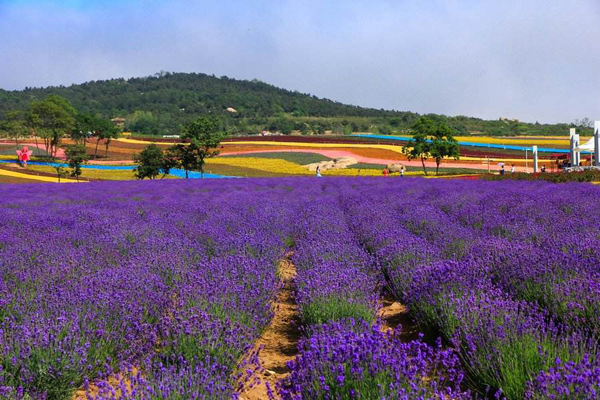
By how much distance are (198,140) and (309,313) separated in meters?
35.0

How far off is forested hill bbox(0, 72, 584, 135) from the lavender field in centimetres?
9268

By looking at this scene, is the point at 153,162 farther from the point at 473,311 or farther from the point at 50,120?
the point at 473,311

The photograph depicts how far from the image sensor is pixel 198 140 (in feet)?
126

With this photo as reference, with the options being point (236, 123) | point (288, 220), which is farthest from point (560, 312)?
point (236, 123)

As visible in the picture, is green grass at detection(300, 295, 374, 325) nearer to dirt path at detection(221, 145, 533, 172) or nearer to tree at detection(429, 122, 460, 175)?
tree at detection(429, 122, 460, 175)

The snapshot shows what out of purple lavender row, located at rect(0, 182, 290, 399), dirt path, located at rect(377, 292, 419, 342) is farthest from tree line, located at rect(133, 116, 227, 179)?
dirt path, located at rect(377, 292, 419, 342)

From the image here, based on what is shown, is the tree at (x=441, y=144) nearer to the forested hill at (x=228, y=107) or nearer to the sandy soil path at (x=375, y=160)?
the sandy soil path at (x=375, y=160)

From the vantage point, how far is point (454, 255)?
19.7 feet

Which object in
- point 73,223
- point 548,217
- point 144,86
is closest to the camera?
point 548,217

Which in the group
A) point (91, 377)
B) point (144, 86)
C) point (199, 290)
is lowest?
point (91, 377)

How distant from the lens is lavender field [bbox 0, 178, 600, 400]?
2777mm

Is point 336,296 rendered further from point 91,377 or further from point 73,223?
point 73,223

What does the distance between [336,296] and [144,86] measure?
616ft

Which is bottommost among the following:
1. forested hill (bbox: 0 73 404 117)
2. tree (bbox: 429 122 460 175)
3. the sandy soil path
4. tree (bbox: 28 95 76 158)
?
the sandy soil path
